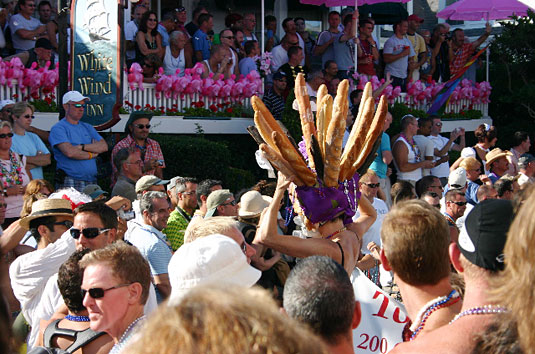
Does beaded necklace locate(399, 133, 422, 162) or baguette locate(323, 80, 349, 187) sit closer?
baguette locate(323, 80, 349, 187)

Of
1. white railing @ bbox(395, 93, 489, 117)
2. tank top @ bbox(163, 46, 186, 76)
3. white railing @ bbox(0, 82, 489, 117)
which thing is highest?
tank top @ bbox(163, 46, 186, 76)

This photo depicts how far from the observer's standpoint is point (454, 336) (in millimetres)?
2639

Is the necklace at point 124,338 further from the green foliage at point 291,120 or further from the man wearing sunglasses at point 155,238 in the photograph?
the green foliage at point 291,120

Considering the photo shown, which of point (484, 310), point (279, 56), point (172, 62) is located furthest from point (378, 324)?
point (279, 56)

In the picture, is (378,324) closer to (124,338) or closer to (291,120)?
(124,338)

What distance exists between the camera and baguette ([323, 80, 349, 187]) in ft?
15.6

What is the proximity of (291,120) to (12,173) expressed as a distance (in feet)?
15.6

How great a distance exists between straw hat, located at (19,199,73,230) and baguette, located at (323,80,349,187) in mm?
1886

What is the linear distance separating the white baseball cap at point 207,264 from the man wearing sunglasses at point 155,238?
1.89 m

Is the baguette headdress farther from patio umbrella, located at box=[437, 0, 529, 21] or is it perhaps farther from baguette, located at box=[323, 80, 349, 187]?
patio umbrella, located at box=[437, 0, 529, 21]

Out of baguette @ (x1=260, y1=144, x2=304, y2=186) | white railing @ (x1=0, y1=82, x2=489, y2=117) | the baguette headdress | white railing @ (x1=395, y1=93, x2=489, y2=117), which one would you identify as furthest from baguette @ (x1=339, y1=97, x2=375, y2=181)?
white railing @ (x1=395, y1=93, x2=489, y2=117)

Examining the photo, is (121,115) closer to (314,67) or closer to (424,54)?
(314,67)

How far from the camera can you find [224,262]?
130 inches

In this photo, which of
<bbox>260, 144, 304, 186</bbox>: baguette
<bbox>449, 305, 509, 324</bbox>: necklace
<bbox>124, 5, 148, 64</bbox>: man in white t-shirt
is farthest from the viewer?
<bbox>124, 5, 148, 64</bbox>: man in white t-shirt
